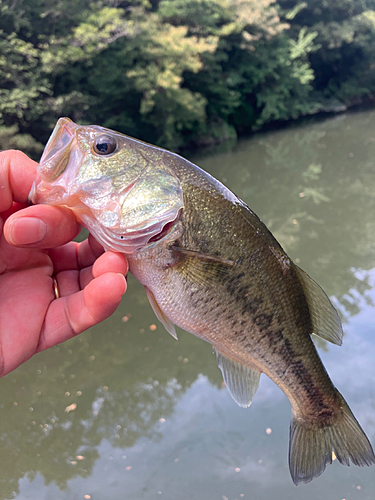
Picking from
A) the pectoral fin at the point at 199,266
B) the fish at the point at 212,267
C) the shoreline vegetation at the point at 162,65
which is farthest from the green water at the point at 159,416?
the shoreline vegetation at the point at 162,65

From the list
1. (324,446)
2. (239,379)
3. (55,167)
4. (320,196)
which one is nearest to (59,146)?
(55,167)

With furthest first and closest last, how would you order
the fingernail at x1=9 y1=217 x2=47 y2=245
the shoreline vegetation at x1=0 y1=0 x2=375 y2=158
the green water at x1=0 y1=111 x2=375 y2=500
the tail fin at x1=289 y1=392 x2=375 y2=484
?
the shoreline vegetation at x1=0 y1=0 x2=375 y2=158
the green water at x1=0 y1=111 x2=375 y2=500
the tail fin at x1=289 y1=392 x2=375 y2=484
the fingernail at x1=9 y1=217 x2=47 y2=245

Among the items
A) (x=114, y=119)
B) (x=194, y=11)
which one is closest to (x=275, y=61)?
(x=194, y=11)

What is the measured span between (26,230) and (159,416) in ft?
10.2

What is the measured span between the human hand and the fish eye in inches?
11.6

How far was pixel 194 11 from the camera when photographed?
18172 millimetres

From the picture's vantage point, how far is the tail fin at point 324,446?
1.63 m

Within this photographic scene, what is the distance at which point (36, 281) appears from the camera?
1.72 m

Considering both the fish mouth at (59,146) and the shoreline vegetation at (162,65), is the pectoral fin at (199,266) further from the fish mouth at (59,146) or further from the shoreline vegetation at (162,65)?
the shoreline vegetation at (162,65)

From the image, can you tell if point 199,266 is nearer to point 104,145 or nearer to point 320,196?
point 104,145

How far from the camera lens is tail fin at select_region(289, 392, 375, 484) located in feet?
5.34

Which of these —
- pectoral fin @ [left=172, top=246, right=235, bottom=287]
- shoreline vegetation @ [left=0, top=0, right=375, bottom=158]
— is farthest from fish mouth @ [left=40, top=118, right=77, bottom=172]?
shoreline vegetation @ [left=0, top=0, right=375, bottom=158]

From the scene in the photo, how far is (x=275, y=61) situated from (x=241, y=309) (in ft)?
91.1

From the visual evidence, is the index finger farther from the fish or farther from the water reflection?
the water reflection
